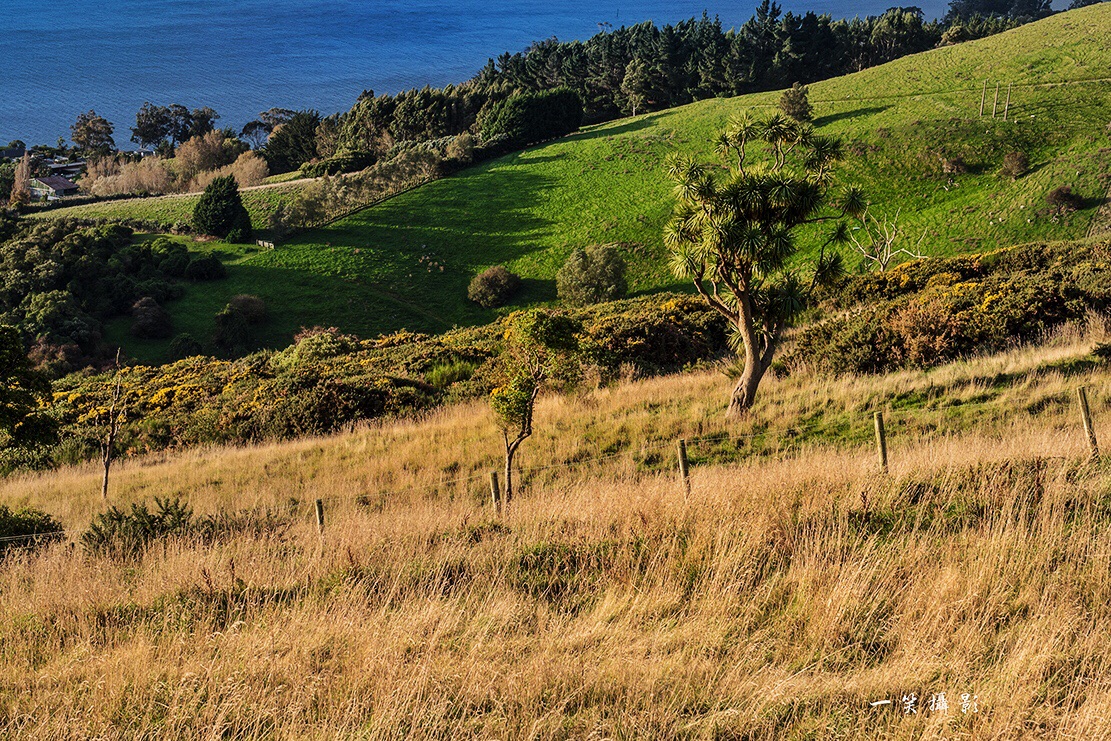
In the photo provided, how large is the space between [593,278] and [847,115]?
113 ft

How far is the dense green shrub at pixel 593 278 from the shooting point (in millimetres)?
45969

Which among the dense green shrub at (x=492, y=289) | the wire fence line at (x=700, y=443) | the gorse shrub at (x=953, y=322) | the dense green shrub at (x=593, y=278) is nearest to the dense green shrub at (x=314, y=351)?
the dense green shrub at (x=492, y=289)

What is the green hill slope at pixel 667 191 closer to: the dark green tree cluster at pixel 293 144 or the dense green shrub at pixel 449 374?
the dense green shrub at pixel 449 374

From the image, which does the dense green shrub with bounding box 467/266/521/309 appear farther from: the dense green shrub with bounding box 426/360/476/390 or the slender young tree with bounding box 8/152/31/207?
the slender young tree with bounding box 8/152/31/207

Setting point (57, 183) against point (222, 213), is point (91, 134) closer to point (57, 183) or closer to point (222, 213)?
point (57, 183)

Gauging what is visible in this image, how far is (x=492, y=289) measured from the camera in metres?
48.8

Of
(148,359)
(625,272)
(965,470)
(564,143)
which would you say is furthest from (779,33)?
(965,470)

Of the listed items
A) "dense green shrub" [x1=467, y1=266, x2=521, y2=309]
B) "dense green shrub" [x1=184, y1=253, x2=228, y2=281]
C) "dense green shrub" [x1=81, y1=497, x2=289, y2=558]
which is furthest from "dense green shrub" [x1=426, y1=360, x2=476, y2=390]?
"dense green shrub" [x1=184, y1=253, x2=228, y2=281]

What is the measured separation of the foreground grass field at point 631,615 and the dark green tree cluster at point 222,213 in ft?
181

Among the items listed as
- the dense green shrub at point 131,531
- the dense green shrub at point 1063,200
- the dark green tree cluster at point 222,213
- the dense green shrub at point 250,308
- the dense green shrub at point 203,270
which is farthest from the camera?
the dark green tree cluster at point 222,213

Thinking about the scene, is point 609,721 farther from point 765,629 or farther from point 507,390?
point 507,390

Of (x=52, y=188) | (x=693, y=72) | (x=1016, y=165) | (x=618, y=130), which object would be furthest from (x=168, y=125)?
(x=1016, y=165)

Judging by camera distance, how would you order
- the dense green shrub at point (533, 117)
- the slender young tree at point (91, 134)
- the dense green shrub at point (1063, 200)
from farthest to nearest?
the slender young tree at point (91, 134) < the dense green shrub at point (533, 117) < the dense green shrub at point (1063, 200)

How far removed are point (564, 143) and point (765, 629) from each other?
76.2 metres
